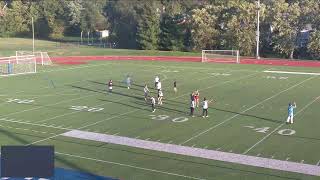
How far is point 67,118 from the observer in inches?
1105

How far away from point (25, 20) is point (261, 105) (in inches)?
3361

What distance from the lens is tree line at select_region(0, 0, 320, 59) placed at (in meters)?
65.6

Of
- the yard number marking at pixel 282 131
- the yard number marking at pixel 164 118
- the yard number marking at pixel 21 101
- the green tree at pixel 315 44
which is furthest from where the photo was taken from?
the green tree at pixel 315 44

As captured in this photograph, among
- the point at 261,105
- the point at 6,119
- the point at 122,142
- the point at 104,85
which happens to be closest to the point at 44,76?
the point at 104,85

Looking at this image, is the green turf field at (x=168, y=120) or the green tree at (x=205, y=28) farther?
the green tree at (x=205, y=28)

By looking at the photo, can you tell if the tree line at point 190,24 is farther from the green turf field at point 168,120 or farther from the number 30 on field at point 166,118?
the number 30 on field at point 166,118

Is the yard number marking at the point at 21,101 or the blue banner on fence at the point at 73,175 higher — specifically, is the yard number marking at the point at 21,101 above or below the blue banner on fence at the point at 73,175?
above

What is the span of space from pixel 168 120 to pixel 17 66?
29722 mm

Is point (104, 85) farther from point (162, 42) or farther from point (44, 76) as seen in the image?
point (162, 42)

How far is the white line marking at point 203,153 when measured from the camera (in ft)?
62.7

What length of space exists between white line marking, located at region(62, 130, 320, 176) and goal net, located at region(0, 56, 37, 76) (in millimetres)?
27407
